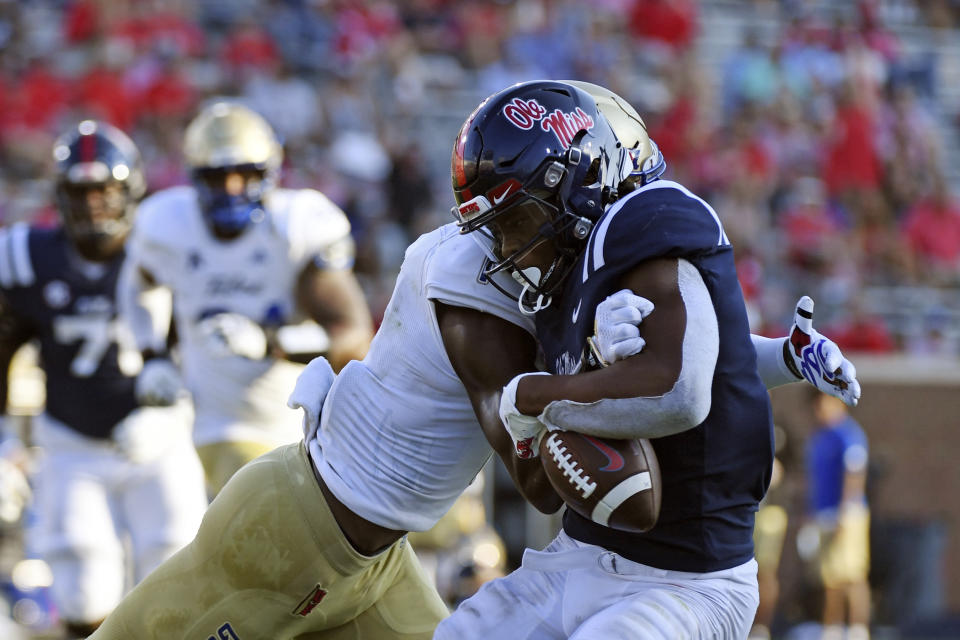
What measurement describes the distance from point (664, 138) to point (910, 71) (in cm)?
258

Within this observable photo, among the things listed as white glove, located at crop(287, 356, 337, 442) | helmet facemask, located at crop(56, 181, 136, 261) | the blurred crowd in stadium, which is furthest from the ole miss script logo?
the blurred crowd in stadium

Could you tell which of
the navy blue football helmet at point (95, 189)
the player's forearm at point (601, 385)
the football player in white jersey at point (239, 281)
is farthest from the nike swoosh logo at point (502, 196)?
the navy blue football helmet at point (95, 189)

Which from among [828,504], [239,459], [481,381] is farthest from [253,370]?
[828,504]

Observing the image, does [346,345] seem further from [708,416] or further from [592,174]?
[708,416]

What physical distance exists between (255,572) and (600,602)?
31.6 inches

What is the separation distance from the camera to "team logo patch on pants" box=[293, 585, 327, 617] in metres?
3.23

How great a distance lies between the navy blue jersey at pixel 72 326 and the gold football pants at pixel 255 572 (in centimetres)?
246

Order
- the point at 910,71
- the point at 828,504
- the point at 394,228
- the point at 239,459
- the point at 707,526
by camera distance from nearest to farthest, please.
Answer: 1. the point at 707,526
2. the point at 239,459
3. the point at 828,504
4. the point at 394,228
5. the point at 910,71

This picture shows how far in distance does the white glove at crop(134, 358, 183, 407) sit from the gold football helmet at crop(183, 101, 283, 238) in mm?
549

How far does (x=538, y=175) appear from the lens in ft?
9.50

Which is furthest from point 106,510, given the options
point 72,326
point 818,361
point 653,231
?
point 653,231

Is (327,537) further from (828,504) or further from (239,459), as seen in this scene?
(828,504)

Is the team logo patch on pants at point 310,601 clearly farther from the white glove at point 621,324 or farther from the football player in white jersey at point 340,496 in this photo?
the white glove at point 621,324

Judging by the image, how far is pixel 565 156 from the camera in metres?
2.90
